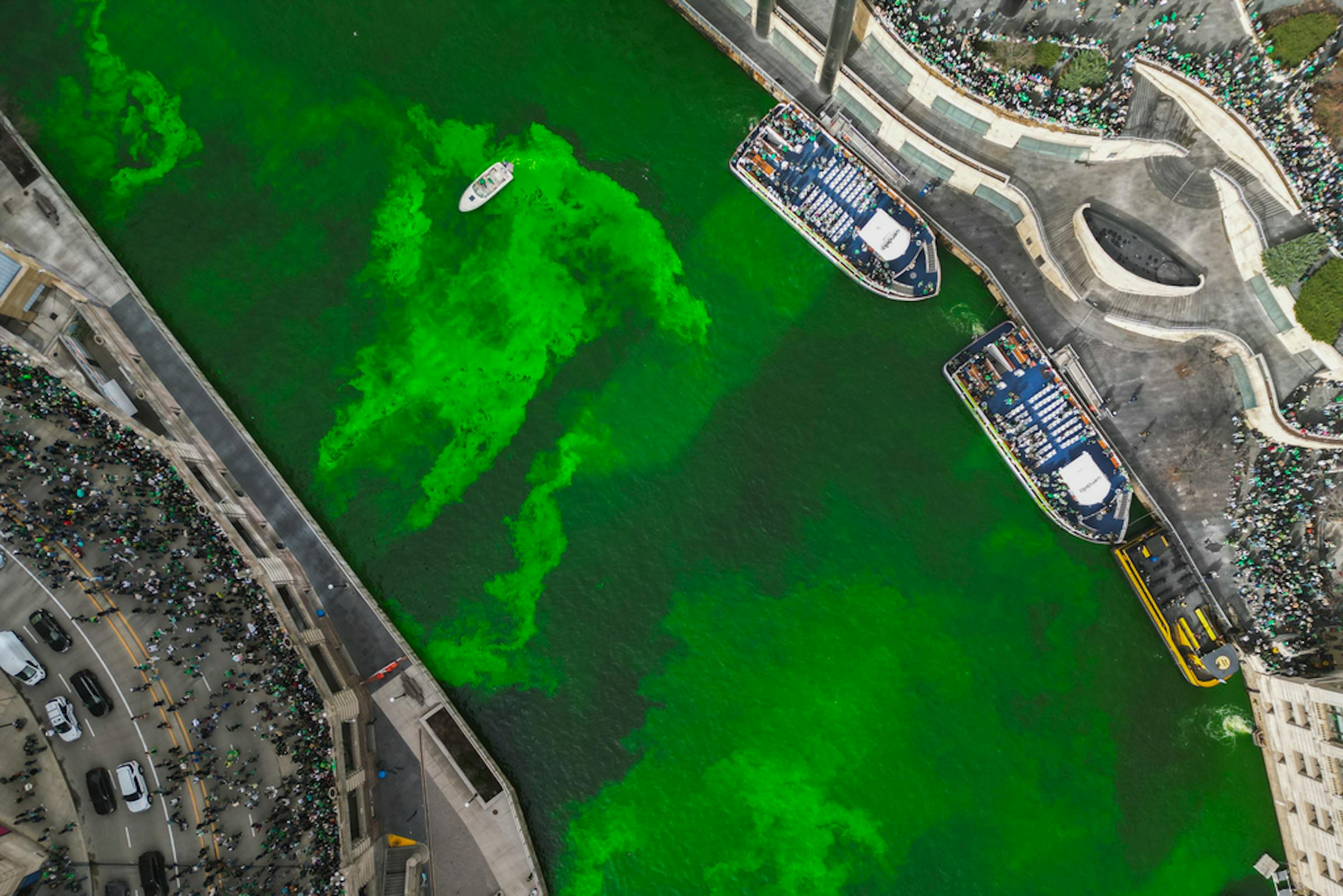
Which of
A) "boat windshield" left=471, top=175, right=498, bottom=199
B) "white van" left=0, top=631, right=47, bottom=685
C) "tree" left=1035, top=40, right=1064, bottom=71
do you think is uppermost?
"boat windshield" left=471, top=175, right=498, bottom=199

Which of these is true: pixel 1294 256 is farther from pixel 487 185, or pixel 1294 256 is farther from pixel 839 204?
pixel 487 185

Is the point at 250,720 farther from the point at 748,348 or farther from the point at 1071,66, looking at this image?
the point at 1071,66

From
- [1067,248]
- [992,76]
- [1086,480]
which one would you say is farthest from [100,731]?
[992,76]

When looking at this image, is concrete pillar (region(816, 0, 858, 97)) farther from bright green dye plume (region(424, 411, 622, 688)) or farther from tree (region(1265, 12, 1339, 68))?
bright green dye plume (region(424, 411, 622, 688))

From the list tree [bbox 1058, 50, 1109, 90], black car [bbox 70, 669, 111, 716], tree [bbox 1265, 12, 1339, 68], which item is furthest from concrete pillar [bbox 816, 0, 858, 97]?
black car [bbox 70, 669, 111, 716]

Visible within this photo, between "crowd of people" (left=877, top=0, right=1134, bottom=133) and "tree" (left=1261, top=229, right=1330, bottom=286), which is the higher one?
"crowd of people" (left=877, top=0, right=1134, bottom=133)

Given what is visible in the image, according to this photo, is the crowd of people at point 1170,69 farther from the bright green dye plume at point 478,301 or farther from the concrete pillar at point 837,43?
the bright green dye plume at point 478,301
